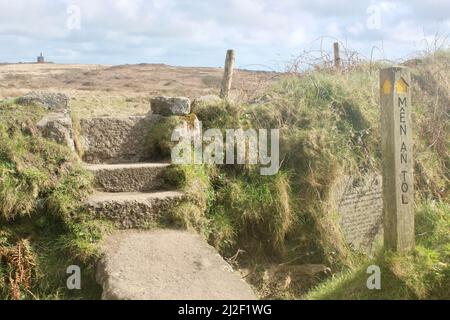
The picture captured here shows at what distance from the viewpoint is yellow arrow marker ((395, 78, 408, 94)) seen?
430cm

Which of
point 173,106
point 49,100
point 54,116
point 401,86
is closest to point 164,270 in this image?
point 54,116

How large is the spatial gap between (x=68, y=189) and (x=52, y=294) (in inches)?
37.4

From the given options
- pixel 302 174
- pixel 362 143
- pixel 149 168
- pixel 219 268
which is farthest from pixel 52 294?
pixel 362 143

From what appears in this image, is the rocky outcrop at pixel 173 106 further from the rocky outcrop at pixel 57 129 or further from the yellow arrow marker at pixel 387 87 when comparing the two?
the yellow arrow marker at pixel 387 87

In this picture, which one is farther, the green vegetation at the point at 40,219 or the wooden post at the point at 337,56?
the wooden post at the point at 337,56

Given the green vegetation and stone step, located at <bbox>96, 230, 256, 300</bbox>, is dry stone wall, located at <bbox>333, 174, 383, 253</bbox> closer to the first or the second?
stone step, located at <bbox>96, 230, 256, 300</bbox>

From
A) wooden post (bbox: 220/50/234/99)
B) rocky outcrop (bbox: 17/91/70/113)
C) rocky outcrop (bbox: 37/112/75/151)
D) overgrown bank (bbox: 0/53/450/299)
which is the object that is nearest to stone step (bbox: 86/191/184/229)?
overgrown bank (bbox: 0/53/450/299)

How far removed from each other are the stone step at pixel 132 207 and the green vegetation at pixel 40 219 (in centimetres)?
12

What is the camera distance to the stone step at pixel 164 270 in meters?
3.58

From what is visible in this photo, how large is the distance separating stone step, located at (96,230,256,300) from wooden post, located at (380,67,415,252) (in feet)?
4.67

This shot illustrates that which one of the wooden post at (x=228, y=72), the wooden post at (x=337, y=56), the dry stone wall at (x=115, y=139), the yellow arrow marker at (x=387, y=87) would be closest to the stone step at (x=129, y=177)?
the dry stone wall at (x=115, y=139)

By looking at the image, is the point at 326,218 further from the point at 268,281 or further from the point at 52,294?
the point at 52,294

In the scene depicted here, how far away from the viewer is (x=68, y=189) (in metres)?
4.64

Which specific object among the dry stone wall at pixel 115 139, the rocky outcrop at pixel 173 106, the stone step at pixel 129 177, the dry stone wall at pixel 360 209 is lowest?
the dry stone wall at pixel 360 209
